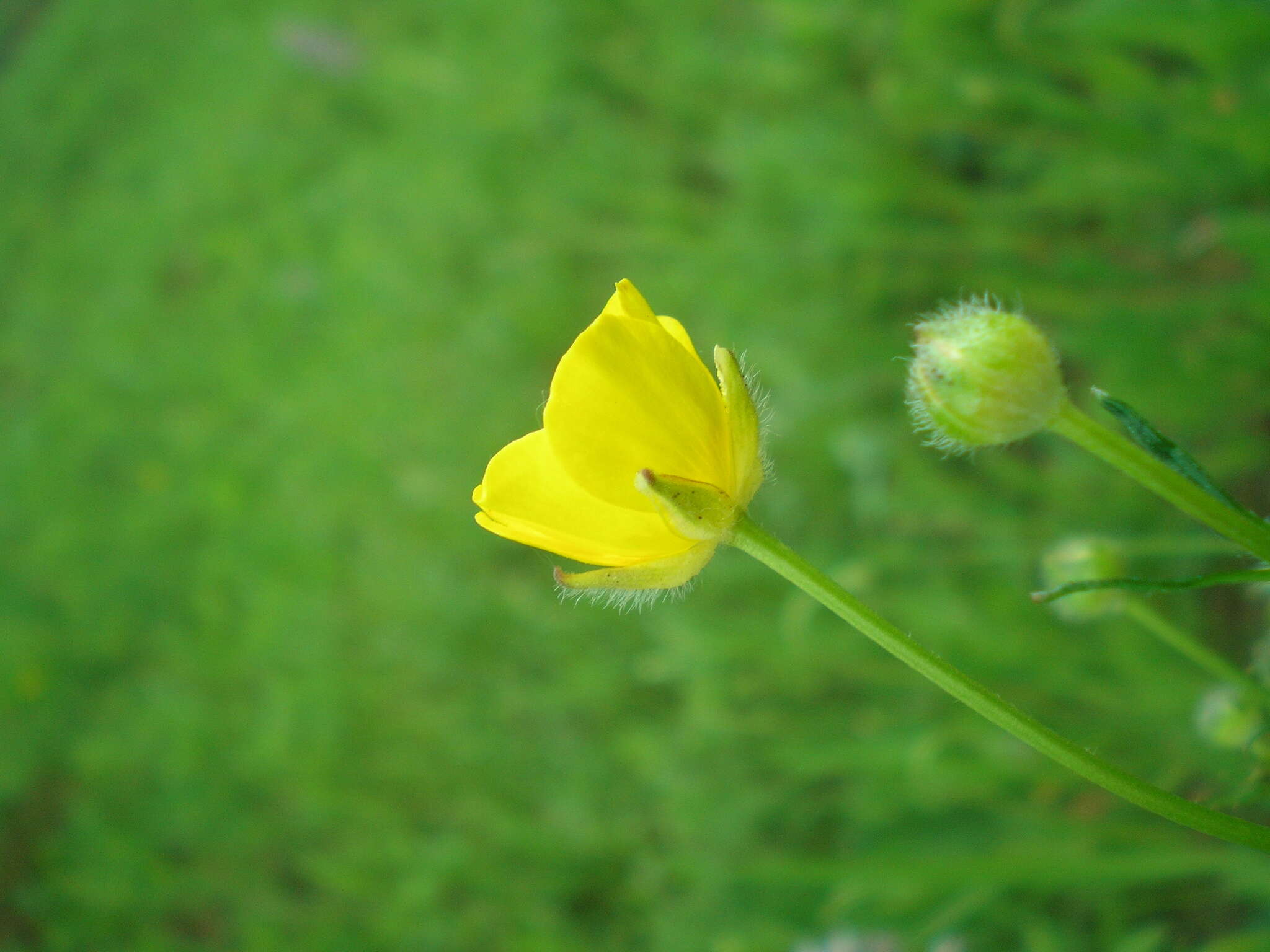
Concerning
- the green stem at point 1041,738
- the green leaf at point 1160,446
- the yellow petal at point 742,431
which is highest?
the yellow petal at point 742,431

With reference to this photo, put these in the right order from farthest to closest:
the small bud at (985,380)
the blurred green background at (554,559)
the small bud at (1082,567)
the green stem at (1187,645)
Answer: the blurred green background at (554,559), the small bud at (1082,567), the green stem at (1187,645), the small bud at (985,380)

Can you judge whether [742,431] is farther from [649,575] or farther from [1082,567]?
[1082,567]

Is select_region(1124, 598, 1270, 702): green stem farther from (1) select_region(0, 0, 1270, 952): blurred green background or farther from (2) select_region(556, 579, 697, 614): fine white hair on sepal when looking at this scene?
(2) select_region(556, 579, 697, 614): fine white hair on sepal

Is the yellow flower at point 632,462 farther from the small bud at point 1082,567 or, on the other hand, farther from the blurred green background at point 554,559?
the small bud at point 1082,567

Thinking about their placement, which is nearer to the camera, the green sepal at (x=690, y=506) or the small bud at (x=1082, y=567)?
the green sepal at (x=690, y=506)

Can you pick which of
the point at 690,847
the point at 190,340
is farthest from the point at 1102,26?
the point at 190,340

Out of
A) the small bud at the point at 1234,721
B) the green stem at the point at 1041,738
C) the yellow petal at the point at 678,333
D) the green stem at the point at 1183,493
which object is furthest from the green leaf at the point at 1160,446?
the small bud at the point at 1234,721

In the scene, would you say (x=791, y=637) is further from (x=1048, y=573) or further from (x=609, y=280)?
(x=609, y=280)
